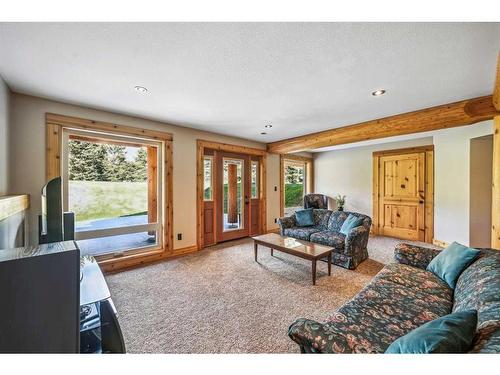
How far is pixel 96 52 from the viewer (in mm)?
1627

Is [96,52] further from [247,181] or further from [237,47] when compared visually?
[247,181]

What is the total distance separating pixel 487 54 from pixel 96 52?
10.0 ft

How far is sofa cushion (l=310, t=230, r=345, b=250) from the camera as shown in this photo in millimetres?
3266

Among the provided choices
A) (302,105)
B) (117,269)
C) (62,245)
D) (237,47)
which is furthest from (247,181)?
(62,245)

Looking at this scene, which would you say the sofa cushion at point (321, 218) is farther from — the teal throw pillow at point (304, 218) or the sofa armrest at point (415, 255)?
the sofa armrest at point (415, 255)

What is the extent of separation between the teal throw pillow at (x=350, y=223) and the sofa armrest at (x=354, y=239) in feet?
0.46

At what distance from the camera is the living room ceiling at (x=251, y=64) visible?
4.66ft

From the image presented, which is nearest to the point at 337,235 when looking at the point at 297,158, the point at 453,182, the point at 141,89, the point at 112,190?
the point at 453,182

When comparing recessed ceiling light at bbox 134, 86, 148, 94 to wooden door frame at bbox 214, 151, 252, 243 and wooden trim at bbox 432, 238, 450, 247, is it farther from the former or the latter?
wooden trim at bbox 432, 238, 450, 247

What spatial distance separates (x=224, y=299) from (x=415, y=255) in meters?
2.07

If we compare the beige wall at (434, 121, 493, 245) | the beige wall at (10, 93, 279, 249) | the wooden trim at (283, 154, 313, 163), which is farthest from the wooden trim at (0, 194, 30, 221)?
the beige wall at (434, 121, 493, 245)

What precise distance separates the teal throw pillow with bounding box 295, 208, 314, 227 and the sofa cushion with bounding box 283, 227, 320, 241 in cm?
11

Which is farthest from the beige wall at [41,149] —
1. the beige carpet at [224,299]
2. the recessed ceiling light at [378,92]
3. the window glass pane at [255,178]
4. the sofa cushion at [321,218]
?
the recessed ceiling light at [378,92]
